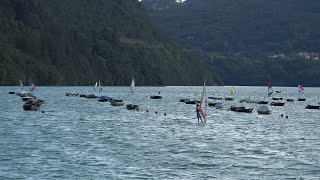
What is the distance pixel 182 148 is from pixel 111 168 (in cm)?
2166

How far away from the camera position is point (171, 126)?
442 feet

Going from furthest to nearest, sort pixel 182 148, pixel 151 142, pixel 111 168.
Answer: pixel 151 142 → pixel 182 148 → pixel 111 168

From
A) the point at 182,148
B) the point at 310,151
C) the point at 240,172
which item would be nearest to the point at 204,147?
the point at 182,148

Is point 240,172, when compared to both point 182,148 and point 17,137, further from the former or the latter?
point 17,137

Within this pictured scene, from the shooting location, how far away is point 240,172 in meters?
74.6

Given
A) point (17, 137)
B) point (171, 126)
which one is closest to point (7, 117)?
point (171, 126)

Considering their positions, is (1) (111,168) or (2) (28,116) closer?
(1) (111,168)

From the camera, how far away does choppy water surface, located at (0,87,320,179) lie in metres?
73.4

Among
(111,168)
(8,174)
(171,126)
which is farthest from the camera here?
(171,126)

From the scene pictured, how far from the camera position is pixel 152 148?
9388 centimetres

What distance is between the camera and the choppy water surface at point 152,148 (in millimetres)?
73438

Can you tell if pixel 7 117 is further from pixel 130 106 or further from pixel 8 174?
pixel 8 174

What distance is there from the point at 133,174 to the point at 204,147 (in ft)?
90.0

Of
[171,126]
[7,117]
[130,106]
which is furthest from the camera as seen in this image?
[130,106]
